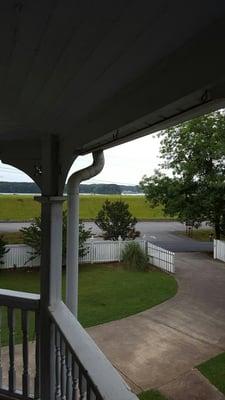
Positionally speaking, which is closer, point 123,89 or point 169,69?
point 169,69

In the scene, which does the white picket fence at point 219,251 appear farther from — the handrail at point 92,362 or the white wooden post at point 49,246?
the handrail at point 92,362

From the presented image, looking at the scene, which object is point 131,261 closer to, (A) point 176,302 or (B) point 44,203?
(A) point 176,302

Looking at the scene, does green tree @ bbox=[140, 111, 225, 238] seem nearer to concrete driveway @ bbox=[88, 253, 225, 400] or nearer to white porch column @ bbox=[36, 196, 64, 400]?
concrete driveway @ bbox=[88, 253, 225, 400]

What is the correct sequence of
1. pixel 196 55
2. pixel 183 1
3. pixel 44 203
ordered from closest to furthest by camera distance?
pixel 183 1 → pixel 196 55 → pixel 44 203

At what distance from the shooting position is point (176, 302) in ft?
27.5

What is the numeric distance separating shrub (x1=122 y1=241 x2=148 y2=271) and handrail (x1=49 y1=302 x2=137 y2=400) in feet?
30.9

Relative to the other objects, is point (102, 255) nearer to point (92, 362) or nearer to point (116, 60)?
point (92, 362)

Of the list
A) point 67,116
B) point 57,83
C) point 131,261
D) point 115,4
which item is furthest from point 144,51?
point 131,261

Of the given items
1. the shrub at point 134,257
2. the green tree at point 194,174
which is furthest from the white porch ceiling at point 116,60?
the green tree at point 194,174

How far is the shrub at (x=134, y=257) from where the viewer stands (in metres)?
11.8

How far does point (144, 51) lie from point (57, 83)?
51 cm

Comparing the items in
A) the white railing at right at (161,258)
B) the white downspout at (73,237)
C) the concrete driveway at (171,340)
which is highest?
the white downspout at (73,237)

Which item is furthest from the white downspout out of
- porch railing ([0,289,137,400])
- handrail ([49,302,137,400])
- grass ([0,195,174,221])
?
grass ([0,195,174,221])

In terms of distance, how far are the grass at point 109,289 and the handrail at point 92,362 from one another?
13.6 feet
